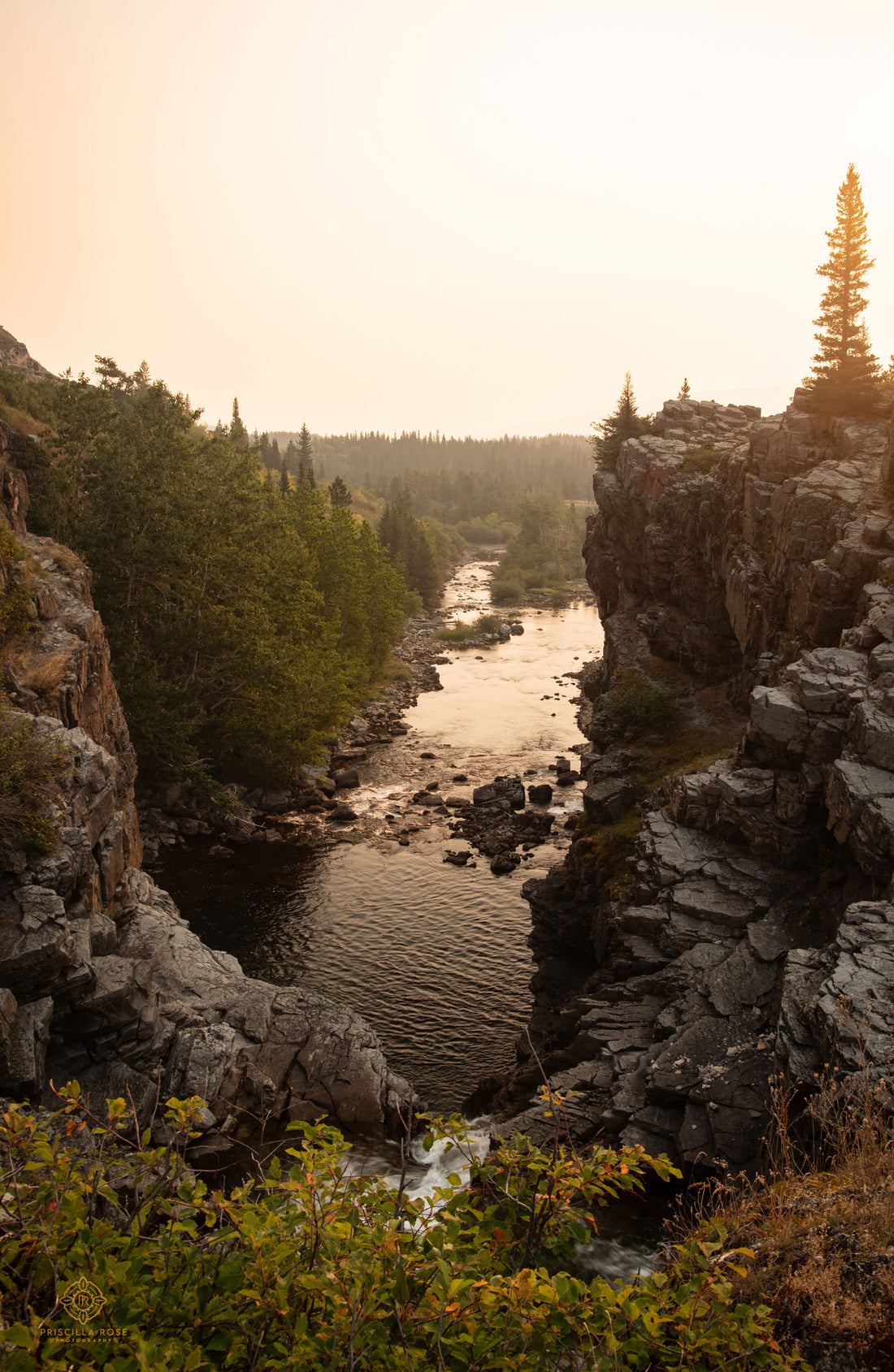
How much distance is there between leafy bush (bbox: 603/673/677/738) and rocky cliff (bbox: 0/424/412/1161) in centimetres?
2385

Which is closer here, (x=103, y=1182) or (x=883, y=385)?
(x=103, y=1182)

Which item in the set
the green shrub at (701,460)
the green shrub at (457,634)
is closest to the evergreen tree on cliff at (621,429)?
the green shrub at (701,460)

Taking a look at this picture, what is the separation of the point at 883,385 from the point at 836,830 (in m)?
27.8

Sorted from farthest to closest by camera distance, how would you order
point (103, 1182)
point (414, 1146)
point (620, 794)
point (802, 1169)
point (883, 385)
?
point (883, 385), point (620, 794), point (414, 1146), point (802, 1169), point (103, 1182)

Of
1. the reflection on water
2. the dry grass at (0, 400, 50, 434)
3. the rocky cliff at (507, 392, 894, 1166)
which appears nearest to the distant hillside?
the dry grass at (0, 400, 50, 434)

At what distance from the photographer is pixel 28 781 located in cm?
2097

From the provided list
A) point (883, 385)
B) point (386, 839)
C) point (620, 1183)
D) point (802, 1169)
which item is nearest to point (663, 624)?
point (883, 385)

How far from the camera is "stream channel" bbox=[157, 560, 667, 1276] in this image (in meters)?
26.0

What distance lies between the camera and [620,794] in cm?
3531

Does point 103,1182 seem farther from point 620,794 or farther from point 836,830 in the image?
point 620,794

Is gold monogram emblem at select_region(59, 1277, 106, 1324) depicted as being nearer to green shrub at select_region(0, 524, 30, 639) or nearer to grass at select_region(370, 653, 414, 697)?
green shrub at select_region(0, 524, 30, 639)

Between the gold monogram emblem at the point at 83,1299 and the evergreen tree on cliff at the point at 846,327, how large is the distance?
43931mm

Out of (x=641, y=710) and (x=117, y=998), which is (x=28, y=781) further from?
(x=641, y=710)

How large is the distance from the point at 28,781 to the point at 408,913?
664 inches
